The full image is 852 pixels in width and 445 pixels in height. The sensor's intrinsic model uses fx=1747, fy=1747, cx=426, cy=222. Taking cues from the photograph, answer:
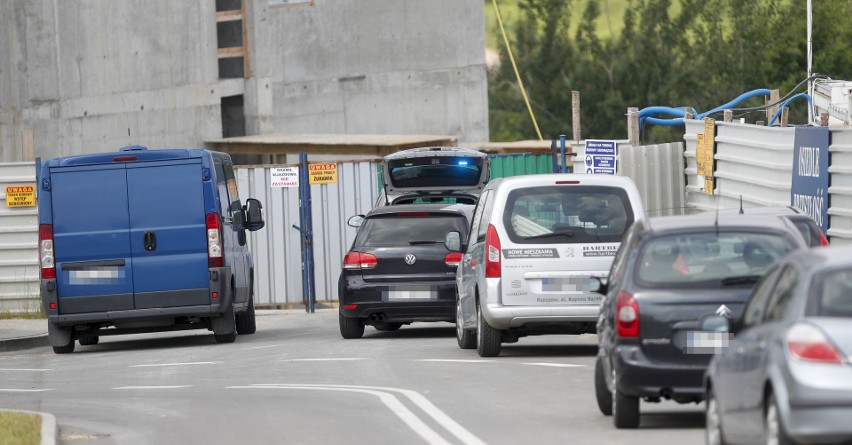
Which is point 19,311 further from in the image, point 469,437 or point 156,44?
point 469,437

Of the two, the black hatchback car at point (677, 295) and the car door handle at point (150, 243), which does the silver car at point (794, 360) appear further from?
the car door handle at point (150, 243)

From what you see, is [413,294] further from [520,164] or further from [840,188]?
[520,164]

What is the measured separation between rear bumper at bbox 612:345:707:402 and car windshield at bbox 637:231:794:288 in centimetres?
51

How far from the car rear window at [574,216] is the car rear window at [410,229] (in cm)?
435

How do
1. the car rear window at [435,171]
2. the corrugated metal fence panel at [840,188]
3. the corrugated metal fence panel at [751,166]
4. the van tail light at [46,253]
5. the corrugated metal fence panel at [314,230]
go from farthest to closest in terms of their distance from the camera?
the corrugated metal fence panel at [314,230] < the car rear window at [435,171] < the corrugated metal fence panel at [751,166] < the van tail light at [46,253] < the corrugated metal fence panel at [840,188]

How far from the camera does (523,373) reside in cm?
1550

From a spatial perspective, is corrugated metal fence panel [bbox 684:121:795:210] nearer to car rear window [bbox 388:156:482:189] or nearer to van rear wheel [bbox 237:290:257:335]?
car rear window [bbox 388:156:482:189]

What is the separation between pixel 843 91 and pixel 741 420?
21002 millimetres

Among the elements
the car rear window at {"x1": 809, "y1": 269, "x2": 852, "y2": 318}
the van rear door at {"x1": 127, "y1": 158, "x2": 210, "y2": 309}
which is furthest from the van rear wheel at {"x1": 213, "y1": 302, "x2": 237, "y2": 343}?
the car rear window at {"x1": 809, "y1": 269, "x2": 852, "y2": 318}

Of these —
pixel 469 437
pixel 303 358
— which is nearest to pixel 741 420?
pixel 469 437

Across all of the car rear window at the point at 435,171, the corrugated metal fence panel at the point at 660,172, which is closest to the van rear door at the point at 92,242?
the car rear window at the point at 435,171

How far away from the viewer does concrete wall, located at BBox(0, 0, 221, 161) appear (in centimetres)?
3434

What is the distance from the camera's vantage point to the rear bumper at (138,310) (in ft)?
66.7

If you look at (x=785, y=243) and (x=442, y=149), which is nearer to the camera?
Answer: (x=785, y=243)
